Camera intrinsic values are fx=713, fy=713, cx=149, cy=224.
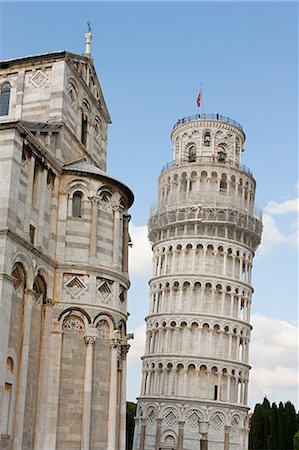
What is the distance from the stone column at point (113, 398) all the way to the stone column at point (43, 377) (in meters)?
2.82

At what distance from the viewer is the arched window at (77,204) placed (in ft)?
93.2

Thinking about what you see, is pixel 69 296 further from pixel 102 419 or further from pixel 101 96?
pixel 101 96

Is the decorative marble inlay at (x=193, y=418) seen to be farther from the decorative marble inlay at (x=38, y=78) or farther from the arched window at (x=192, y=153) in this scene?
the decorative marble inlay at (x=38, y=78)

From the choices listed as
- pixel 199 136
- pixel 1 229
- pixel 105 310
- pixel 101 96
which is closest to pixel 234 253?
pixel 199 136

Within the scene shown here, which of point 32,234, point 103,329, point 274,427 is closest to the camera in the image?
point 32,234

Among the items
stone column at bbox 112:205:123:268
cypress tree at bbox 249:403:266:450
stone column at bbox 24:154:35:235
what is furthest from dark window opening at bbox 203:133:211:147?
stone column at bbox 24:154:35:235

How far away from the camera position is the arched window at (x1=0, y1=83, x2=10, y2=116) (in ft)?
102

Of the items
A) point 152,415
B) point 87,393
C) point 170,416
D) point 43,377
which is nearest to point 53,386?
point 43,377

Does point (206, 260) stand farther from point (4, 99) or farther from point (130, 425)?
point (4, 99)

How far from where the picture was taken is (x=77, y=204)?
28.5 m

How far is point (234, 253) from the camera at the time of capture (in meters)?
60.2

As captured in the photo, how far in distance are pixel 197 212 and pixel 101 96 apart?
26412mm

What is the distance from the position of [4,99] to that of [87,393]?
13.5m

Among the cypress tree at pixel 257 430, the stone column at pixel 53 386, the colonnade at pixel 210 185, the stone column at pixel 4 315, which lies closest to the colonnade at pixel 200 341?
the colonnade at pixel 210 185
